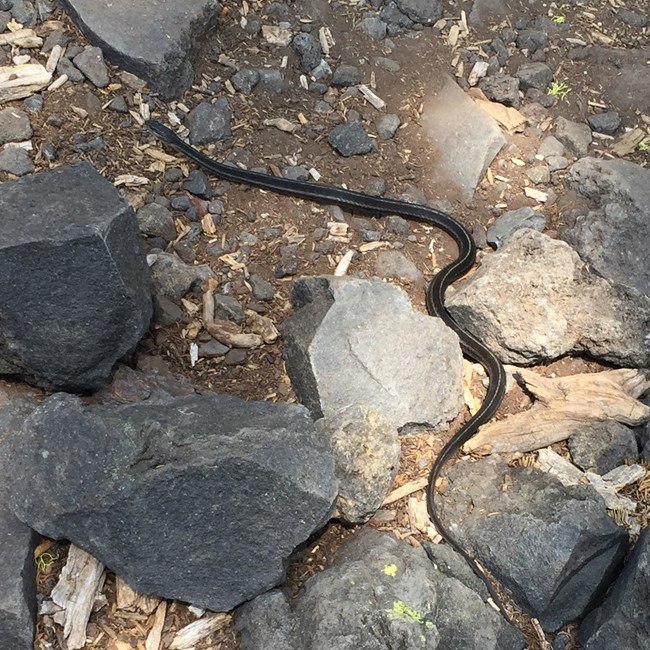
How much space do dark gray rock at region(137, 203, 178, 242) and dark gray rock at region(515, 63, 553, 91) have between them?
306cm

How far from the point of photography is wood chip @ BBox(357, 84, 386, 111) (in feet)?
17.9

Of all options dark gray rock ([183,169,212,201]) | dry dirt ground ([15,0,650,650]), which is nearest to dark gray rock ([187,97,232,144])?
dry dirt ground ([15,0,650,650])

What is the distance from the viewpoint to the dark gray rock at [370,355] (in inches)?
151

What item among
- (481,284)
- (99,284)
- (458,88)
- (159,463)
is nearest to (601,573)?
(481,284)

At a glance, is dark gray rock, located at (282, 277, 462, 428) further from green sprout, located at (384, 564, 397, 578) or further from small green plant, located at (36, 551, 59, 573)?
small green plant, located at (36, 551, 59, 573)

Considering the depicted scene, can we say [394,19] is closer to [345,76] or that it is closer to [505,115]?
[345,76]

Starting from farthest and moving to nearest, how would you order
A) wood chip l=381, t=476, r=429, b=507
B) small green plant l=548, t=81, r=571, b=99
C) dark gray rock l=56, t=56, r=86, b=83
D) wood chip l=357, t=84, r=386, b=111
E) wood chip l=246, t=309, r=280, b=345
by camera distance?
small green plant l=548, t=81, r=571, b=99 → wood chip l=357, t=84, r=386, b=111 → dark gray rock l=56, t=56, r=86, b=83 → wood chip l=246, t=309, r=280, b=345 → wood chip l=381, t=476, r=429, b=507

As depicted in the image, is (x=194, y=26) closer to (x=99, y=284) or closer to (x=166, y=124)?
(x=166, y=124)

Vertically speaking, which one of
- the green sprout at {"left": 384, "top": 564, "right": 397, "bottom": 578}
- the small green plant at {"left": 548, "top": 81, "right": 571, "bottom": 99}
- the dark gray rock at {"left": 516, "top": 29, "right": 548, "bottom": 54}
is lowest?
the green sprout at {"left": 384, "top": 564, "right": 397, "bottom": 578}

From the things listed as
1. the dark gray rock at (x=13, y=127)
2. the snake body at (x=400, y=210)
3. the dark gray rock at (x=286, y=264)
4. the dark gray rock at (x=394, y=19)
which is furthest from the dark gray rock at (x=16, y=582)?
the dark gray rock at (x=394, y=19)

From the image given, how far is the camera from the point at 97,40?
4957 mm

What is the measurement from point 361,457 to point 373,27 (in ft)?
12.1

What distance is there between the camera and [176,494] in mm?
2889

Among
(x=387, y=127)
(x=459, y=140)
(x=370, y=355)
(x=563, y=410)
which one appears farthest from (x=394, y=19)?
(x=563, y=410)
